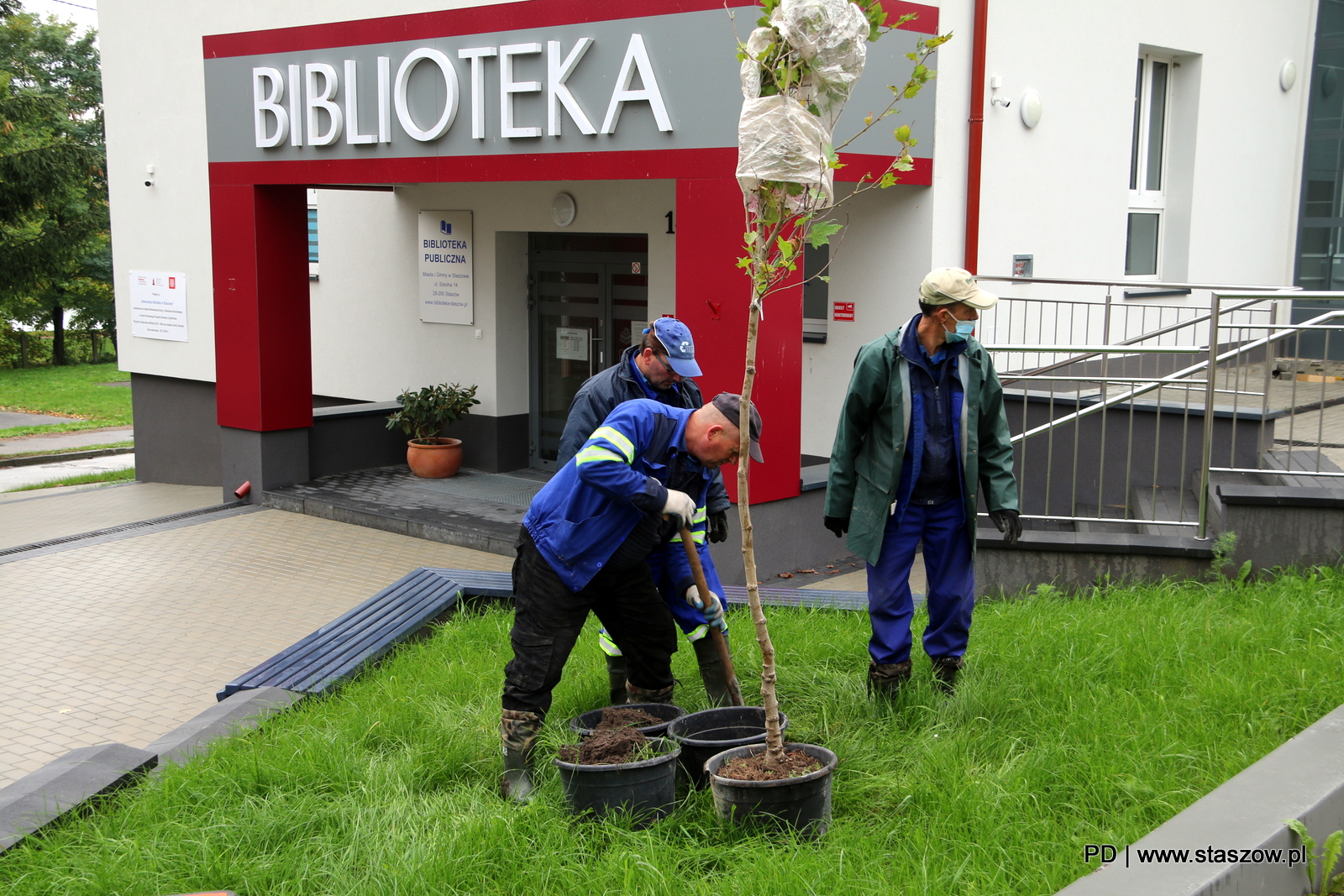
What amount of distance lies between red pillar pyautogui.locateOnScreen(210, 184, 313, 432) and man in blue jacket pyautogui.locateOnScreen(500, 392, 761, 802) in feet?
25.3

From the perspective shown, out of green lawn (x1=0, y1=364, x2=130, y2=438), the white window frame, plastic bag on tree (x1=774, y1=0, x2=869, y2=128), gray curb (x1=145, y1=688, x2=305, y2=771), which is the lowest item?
green lawn (x1=0, y1=364, x2=130, y2=438)

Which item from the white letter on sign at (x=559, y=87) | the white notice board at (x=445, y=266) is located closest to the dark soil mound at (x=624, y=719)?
the white letter on sign at (x=559, y=87)

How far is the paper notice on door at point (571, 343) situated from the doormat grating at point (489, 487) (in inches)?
53.7

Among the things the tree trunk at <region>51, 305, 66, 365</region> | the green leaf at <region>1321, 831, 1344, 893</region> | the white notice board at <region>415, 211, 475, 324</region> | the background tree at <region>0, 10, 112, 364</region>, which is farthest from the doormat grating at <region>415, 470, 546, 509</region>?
the tree trunk at <region>51, 305, 66, 365</region>

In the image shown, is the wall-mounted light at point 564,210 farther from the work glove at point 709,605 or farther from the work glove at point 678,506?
the work glove at point 678,506

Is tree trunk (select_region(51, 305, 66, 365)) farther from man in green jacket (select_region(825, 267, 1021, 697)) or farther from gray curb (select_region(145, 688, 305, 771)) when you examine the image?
man in green jacket (select_region(825, 267, 1021, 697))

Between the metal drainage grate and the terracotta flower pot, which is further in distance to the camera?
the terracotta flower pot

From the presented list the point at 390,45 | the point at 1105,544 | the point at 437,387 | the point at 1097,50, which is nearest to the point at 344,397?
the point at 437,387

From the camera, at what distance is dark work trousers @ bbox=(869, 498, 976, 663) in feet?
15.4

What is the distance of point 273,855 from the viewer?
373 centimetres

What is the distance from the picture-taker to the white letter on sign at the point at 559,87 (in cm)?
848

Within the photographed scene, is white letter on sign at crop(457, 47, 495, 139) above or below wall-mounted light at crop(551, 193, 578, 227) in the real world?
above

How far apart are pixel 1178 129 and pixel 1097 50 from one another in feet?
6.54

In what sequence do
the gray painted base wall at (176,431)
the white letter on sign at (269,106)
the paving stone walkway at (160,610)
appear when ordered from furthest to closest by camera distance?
1. the gray painted base wall at (176,431)
2. the white letter on sign at (269,106)
3. the paving stone walkway at (160,610)
